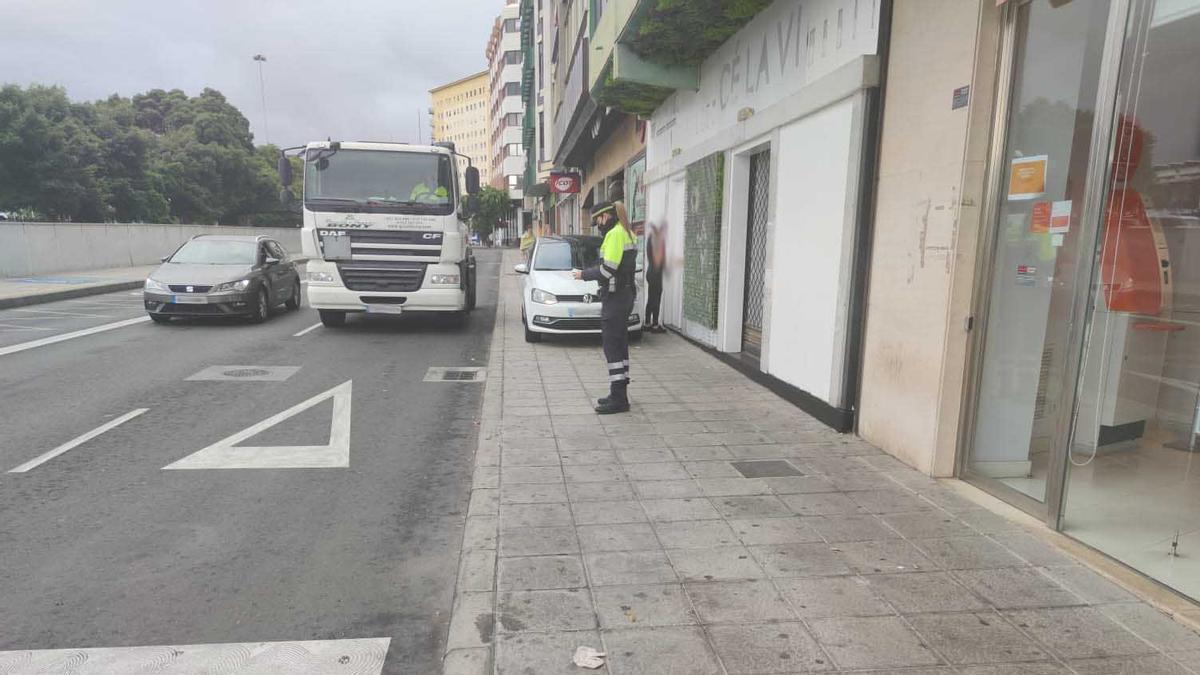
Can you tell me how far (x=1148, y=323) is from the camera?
417cm

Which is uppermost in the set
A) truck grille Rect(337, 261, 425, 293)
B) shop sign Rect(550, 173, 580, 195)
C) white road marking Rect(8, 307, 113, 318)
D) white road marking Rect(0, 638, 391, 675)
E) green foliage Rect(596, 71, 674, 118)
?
green foliage Rect(596, 71, 674, 118)

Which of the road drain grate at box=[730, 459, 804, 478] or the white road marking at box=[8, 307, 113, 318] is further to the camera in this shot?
the white road marking at box=[8, 307, 113, 318]

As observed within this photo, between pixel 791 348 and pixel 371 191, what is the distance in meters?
7.18

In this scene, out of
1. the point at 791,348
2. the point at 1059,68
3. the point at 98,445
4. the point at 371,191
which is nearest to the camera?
the point at 1059,68

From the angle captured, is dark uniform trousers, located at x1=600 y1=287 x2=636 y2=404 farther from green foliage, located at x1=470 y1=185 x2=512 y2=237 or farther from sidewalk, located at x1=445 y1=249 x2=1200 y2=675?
green foliage, located at x1=470 y1=185 x2=512 y2=237

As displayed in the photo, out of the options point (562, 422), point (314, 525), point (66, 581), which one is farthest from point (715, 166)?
point (66, 581)

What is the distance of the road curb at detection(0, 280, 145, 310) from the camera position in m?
14.0

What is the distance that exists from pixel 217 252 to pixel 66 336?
2.94 metres

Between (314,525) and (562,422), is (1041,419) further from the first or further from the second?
(314,525)

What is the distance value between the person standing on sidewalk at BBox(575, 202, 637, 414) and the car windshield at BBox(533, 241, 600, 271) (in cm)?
471

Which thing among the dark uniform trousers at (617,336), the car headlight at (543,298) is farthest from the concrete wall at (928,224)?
the car headlight at (543,298)

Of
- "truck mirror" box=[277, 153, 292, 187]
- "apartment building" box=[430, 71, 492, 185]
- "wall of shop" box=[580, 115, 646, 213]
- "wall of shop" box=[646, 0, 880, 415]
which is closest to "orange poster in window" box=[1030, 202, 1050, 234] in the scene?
"wall of shop" box=[646, 0, 880, 415]

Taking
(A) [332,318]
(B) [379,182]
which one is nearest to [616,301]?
(B) [379,182]

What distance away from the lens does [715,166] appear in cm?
913
